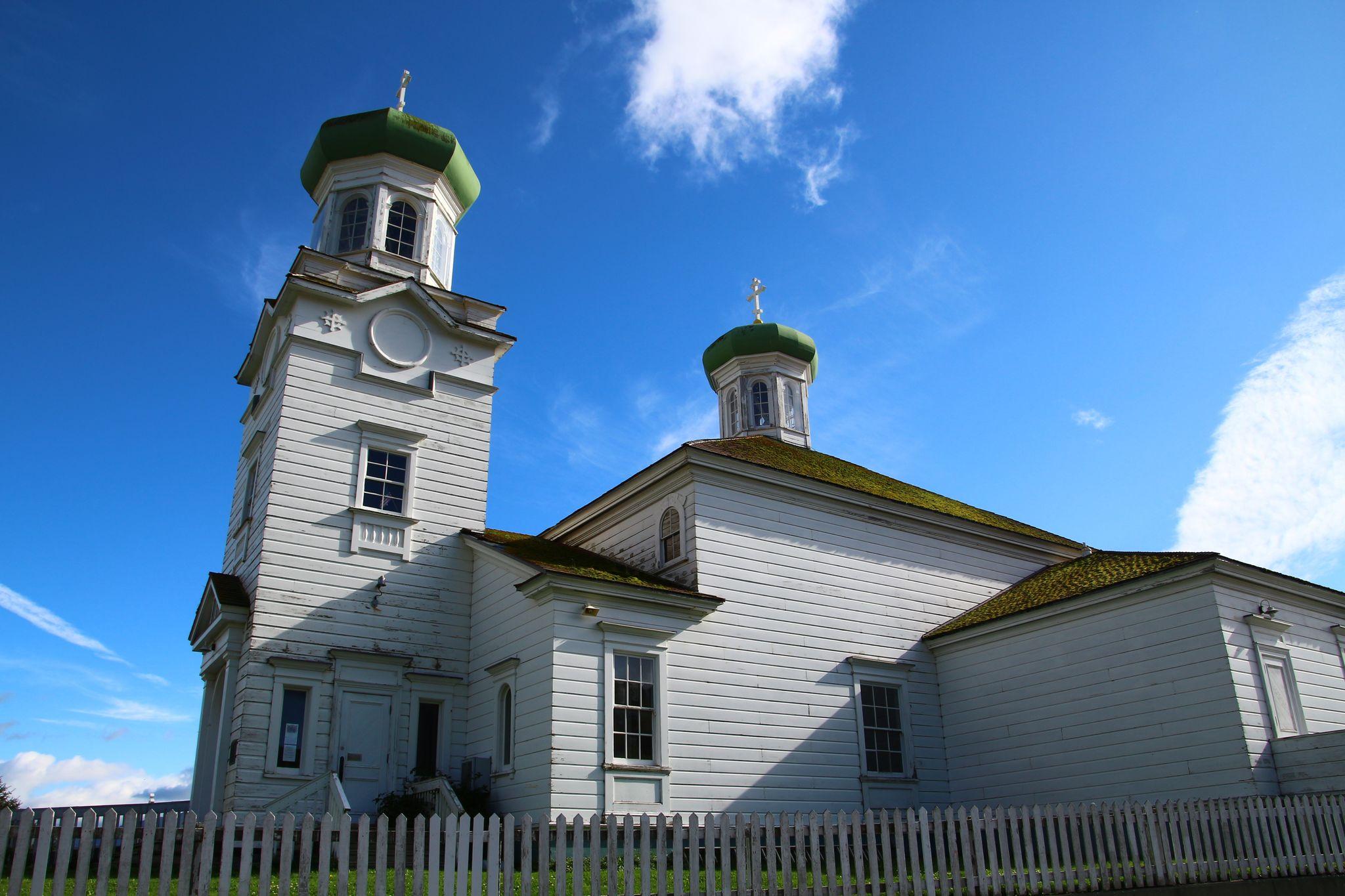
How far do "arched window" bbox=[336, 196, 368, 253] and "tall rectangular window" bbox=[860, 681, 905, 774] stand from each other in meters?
14.1

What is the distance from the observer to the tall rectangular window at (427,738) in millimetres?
17953

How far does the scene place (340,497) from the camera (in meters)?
18.6

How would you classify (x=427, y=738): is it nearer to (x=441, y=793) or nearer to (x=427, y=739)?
(x=427, y=739)

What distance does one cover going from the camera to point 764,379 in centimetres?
3095

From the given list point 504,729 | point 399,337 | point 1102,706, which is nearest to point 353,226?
point 399,337

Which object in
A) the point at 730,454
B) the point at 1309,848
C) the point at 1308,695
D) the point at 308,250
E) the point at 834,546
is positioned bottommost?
the point at 1309,848

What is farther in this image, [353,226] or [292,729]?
[353,226]

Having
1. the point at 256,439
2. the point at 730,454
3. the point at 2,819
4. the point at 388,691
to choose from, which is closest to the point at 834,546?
the point at 730,454

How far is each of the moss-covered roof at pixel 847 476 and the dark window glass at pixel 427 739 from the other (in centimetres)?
689

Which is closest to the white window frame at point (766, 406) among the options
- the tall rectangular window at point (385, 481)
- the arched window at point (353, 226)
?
the arched window at point (353, 226)

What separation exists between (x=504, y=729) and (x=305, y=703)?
3433 millimetres

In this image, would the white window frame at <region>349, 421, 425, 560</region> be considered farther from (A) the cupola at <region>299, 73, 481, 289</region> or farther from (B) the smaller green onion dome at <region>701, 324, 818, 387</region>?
(B) the smaller green onion dome at <region>701, 324, 818, 387</region>

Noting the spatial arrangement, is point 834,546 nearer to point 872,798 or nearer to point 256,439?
point 872,798

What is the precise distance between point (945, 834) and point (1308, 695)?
10.1 meters
